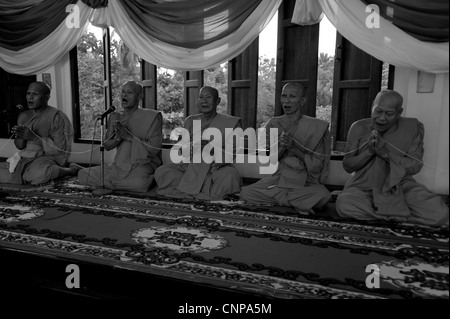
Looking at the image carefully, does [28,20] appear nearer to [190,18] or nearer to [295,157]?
[190,18]

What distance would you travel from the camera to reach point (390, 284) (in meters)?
1.94

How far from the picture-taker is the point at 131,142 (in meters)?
4.70

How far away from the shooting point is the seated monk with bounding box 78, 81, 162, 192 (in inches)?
177

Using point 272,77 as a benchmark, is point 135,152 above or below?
below

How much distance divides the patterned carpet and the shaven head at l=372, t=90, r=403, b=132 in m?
0.88

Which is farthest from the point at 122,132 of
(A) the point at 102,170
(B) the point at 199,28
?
(B) the point at 199,28

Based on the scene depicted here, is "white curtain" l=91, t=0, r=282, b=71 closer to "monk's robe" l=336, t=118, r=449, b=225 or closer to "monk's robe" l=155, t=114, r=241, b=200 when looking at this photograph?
"monk's robe" l=155, t=114, r=241, b=200

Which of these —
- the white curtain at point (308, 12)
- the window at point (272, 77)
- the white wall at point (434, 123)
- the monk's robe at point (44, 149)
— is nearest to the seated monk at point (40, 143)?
the monk's robe at point (44, 149)

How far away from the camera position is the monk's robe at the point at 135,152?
4.48 m

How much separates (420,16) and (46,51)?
449 cm

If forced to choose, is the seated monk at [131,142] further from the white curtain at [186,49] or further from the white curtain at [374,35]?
the white curtain at [374,35]

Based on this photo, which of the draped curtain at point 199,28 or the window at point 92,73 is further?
the window at point 92,73

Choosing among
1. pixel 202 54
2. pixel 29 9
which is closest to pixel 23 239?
pixel 202 54
